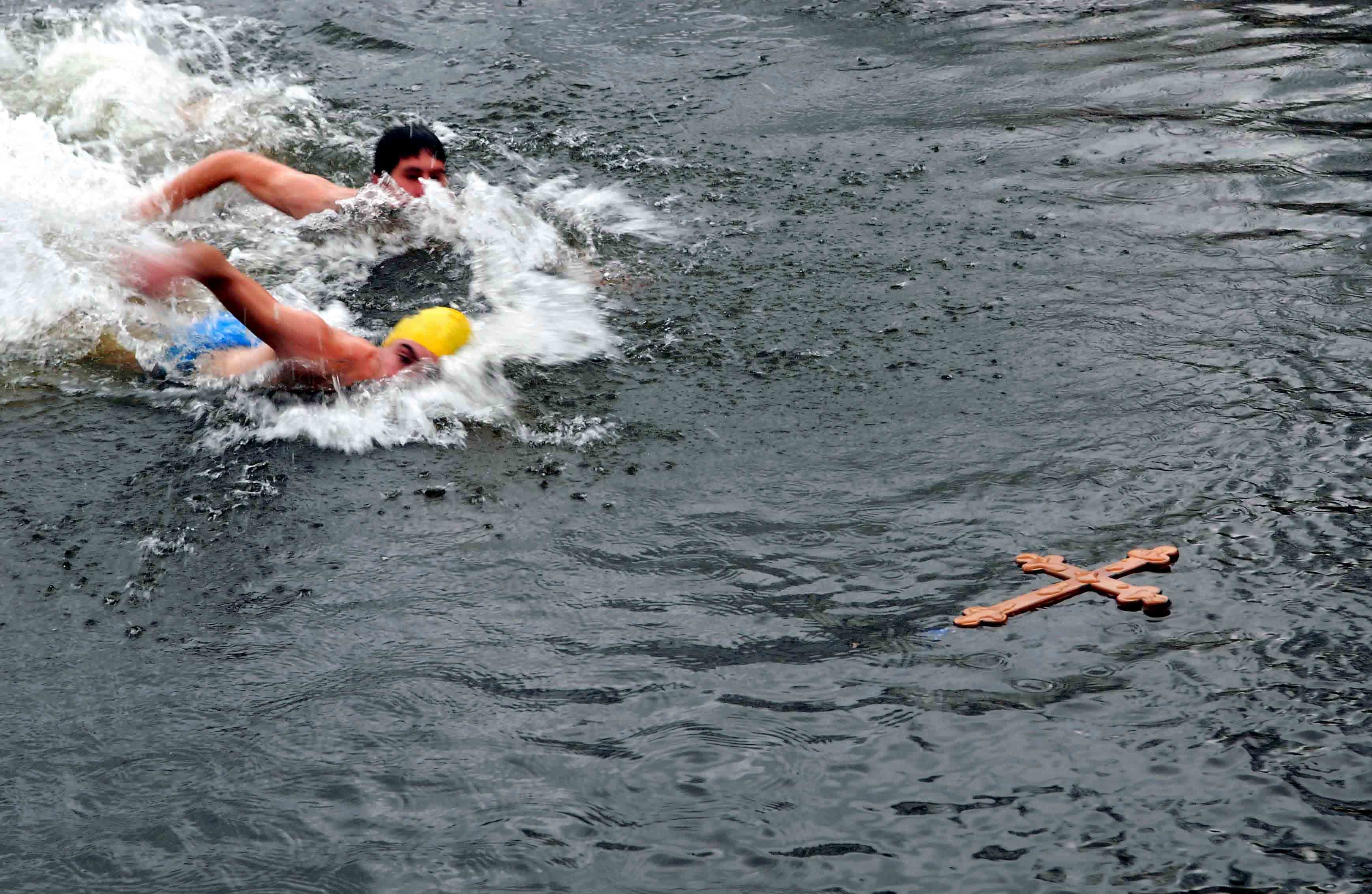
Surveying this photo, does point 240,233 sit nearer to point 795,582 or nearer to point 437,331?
point 437,331

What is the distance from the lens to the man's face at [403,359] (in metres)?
5.45

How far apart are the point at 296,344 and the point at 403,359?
47 centimetres

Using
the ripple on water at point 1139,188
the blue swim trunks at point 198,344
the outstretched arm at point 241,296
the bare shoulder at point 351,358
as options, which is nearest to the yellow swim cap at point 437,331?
the bare shoulder at point 351,358

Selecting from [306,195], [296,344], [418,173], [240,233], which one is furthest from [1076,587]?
[240,233]

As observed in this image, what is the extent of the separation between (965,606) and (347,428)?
8.79 ft

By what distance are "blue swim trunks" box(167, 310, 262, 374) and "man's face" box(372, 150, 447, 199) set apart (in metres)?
1.74

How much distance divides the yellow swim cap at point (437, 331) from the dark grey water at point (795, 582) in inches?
17.5

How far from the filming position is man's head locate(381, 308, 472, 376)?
5473 mm

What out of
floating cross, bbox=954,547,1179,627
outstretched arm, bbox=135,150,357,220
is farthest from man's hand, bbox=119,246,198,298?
floating cross, bbox=954,547,1179,627

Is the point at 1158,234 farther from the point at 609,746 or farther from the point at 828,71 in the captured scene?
the point at 609,746

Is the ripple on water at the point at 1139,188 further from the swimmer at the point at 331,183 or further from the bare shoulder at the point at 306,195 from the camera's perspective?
the bare shoulder at the point at 306,195

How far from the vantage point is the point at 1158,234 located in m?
6.44

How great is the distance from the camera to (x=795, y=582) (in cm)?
416

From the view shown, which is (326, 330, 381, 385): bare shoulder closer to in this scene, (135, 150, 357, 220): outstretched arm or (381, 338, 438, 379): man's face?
(381, 338, 438, 379): man's face
